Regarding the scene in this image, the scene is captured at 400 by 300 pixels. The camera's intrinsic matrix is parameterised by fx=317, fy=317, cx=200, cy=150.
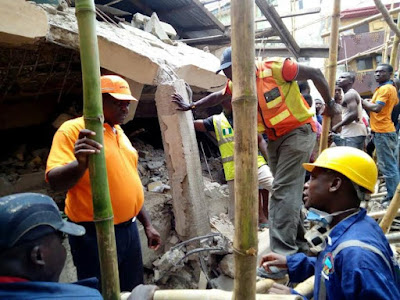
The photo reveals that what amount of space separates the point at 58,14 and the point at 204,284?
3284mm

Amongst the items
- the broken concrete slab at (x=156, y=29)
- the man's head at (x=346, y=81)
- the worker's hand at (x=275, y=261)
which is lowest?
the worker's hand at (x=275, y=261)

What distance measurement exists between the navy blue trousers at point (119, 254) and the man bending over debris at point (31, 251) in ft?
3.12

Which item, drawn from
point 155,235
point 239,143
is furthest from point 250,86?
point 155,235

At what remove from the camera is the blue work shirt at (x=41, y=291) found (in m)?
0.98

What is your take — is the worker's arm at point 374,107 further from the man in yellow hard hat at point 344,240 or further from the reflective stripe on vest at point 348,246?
the reflective stripe on vest at point 348,246

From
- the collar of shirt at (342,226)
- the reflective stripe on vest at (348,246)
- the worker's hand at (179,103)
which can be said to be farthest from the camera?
the worker's hand at (179,103)

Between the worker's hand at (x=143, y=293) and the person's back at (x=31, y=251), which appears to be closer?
the person's back at (x=31, y=251)

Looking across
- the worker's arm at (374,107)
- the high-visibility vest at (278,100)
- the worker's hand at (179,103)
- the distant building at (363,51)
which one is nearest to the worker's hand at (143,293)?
the high-visibility vest at (278,100)

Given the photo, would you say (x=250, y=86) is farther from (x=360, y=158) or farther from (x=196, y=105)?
(x=196, y=105)

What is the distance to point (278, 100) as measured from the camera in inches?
106

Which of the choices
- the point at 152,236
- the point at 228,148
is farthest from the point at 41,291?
the point at 228,148

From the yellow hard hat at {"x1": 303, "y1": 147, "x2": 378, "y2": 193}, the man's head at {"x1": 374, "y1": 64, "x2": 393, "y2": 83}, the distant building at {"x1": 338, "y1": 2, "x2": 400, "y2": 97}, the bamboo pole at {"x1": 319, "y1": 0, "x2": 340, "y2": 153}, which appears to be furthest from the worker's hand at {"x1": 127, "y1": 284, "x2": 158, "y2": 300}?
the distant building at {"x1": 338, "y1": 2, "x2": 400, "y2": 97}

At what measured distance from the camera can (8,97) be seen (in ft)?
12.9

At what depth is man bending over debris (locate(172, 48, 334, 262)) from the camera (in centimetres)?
265
